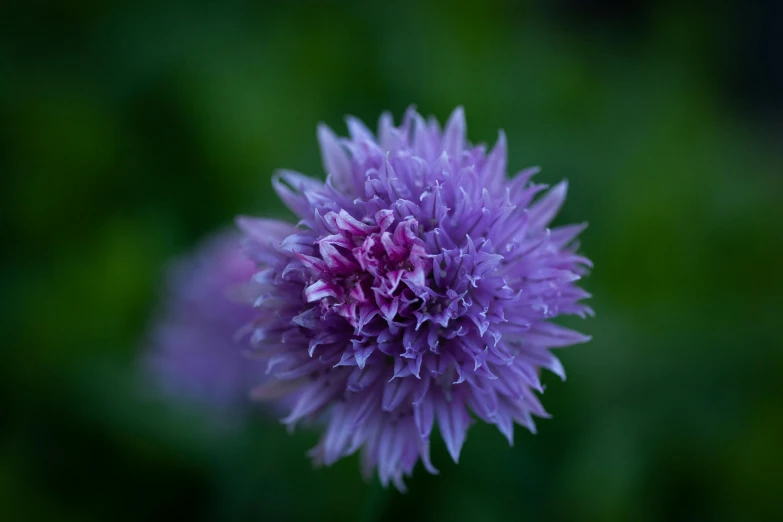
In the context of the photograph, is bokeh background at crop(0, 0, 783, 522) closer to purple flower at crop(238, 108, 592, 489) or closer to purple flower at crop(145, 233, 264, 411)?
purple flower at crop(145, 233, 264, 411)

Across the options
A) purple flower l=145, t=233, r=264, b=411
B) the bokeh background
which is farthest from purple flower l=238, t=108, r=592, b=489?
purple flower l=145, t=233, r=264, b=411

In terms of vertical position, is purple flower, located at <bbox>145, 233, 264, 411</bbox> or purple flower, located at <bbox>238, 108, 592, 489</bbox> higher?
purple flower, located at <bbox>145, 233, 264, 411</bbox>

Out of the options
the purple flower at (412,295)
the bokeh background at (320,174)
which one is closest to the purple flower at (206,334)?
the bokeh background at (320,174)

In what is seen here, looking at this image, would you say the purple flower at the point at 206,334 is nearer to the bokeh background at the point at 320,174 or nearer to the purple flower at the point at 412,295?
the bokeh background at the point at 320,174

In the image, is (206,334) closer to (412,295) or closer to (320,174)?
(320,174)

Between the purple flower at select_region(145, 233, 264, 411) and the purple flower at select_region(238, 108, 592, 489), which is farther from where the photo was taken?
the purple flower at select_region(145, 233, 264, 411)

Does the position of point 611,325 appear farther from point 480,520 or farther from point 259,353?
point 259,353
